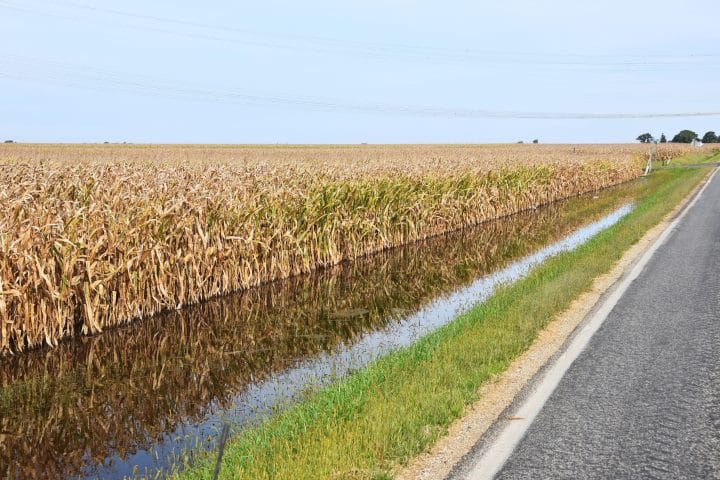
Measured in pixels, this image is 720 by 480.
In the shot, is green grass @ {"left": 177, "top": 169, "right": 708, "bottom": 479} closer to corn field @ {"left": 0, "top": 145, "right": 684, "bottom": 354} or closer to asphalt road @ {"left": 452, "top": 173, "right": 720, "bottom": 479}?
asphalt road @ {"left": 452, "top": 173, "right": 720, "bottom": 479}

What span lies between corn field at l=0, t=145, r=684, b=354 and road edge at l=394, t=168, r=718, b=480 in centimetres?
663

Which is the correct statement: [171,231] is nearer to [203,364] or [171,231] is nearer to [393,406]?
[203,364]

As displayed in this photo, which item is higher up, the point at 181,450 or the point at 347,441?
the point at 347,441

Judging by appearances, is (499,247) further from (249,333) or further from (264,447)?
(264,447)

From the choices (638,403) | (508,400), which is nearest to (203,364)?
(508,400)

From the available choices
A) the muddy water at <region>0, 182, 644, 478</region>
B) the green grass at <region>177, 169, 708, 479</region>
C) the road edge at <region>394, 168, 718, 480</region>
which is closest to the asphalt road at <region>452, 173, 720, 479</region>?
the road edge at <region>394, 168, 718, 480</region>

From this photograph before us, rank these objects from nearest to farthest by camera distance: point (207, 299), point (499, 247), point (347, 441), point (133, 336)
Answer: point (347, 441) → point (133, 336) → point (207, 299) → point (499, 247)

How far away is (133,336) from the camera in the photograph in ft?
36.8

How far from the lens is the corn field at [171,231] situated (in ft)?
34.3

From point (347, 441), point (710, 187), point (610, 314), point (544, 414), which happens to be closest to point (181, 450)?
point (347, 441)

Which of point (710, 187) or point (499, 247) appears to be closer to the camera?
point (499, 247)

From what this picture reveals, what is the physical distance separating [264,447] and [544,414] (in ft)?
8.32

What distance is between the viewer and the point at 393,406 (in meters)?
6.51

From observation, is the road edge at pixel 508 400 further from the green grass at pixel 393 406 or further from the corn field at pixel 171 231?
the corn field at pixel 171 231
